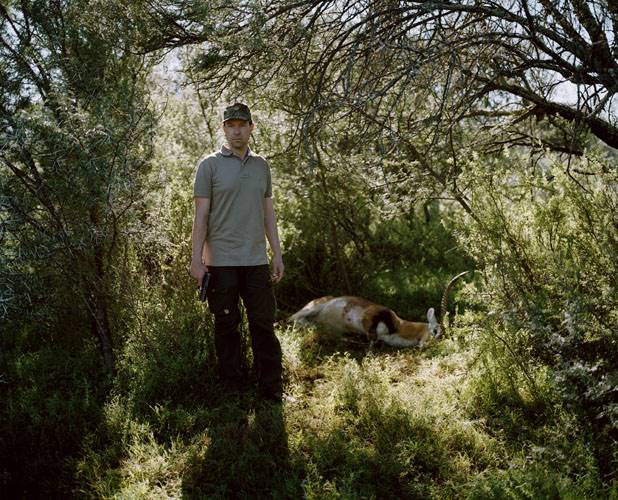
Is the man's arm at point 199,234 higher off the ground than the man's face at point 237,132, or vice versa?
the man's face at point 237,132

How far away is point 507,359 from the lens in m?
3.88

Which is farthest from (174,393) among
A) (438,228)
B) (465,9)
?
(438,228)

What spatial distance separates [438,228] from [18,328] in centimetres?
730

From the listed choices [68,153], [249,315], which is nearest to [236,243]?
[249,315]

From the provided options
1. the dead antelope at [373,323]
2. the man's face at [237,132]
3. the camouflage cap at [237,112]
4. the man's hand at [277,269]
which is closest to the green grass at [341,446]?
the man's hand at [277,269]

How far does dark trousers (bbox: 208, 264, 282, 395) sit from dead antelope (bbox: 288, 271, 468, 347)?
1.58 meters

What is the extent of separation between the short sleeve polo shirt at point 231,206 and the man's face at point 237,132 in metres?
0.09

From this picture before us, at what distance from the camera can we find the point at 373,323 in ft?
18.5

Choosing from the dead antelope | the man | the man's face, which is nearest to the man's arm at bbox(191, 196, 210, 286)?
the man

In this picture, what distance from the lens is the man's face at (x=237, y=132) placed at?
4.01 meters

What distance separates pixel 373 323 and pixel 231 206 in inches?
89.9

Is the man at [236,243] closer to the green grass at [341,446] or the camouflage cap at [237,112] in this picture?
the camouflage cap at [237,112]

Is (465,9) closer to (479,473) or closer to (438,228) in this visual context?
(479,473)

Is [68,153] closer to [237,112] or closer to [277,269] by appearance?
[237,112]
